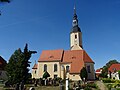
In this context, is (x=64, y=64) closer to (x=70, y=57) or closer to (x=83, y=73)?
(x=70, y=57)

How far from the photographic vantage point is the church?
182 ft

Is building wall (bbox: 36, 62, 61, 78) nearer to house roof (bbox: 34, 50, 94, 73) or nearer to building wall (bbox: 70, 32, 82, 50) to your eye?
house roof (bbox: 34, 50, 94, 73)

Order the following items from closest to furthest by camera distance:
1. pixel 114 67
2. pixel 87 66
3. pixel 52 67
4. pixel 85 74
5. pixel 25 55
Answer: pixel 25 55 < pixel 85 74 < pixel 87 66 < pixel 52 67 < pixel 114 67

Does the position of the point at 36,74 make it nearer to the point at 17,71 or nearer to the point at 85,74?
the point at 85,74

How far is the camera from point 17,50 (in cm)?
3962

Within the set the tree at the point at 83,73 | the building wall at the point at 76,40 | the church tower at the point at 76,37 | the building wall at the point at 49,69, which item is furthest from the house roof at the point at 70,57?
the building wall at the point at 76,40

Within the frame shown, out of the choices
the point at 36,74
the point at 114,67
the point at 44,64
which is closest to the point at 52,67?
the point at 44,64

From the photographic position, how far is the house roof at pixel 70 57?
55750mm

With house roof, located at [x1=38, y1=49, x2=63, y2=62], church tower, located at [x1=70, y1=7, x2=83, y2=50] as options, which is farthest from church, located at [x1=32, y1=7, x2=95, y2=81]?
church tower, located at [x1=70, y1=7, x2=83, y2=50]

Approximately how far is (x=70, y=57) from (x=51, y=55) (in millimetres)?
6362

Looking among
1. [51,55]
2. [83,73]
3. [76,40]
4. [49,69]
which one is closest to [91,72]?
[83,73]

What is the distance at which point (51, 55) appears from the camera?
61.0m

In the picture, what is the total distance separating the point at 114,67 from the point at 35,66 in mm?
31149

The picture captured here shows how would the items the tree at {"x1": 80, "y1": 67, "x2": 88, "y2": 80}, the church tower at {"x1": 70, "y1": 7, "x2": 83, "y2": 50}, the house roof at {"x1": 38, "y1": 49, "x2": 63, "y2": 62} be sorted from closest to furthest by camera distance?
the tree at {"x1": 80, "y1": 67, "x2": 88, "y2": 80}, the house roof at {"x1": 38, "y1": 49, "x2": 63, "y2": 62}, the church tower at {"x1": 70, "y1": 7, "x2": 83, "y2": 50}
